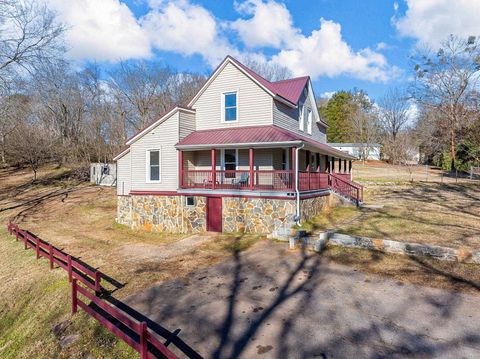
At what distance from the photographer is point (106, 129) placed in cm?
3919

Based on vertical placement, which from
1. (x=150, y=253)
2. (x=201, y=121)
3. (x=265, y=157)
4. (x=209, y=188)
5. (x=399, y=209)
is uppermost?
(x=201, y=121)

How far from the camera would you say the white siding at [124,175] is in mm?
18031

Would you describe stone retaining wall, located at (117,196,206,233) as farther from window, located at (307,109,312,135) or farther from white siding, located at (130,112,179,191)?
window, located at (307,109,312,135)

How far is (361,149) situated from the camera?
174 ft

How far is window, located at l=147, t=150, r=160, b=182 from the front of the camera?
16.3 m

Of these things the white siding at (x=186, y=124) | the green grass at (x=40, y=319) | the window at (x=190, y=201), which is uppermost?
the white siding at (x=186, y=124)

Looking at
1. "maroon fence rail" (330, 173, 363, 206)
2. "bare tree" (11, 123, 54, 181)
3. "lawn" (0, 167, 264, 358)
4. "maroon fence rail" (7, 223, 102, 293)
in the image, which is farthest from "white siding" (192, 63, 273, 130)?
"bare tree" (11, 123, 54, 181)

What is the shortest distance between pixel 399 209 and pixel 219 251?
1029cm

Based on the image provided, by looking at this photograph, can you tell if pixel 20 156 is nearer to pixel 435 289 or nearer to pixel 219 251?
pixel 219 251

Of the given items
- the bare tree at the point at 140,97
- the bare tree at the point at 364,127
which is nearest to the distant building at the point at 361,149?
the bare tree at the point at 364,127

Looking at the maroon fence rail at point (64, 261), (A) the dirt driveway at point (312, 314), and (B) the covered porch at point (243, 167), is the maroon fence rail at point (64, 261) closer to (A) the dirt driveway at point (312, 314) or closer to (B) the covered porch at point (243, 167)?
(A) the dirt driveway at point (312, 314)

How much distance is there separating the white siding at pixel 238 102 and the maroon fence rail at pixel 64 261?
9160mm

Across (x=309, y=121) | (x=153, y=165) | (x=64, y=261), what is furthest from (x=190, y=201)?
(x=309, y=121)

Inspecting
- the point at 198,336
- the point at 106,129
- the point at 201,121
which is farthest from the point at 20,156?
the point at 198,336
